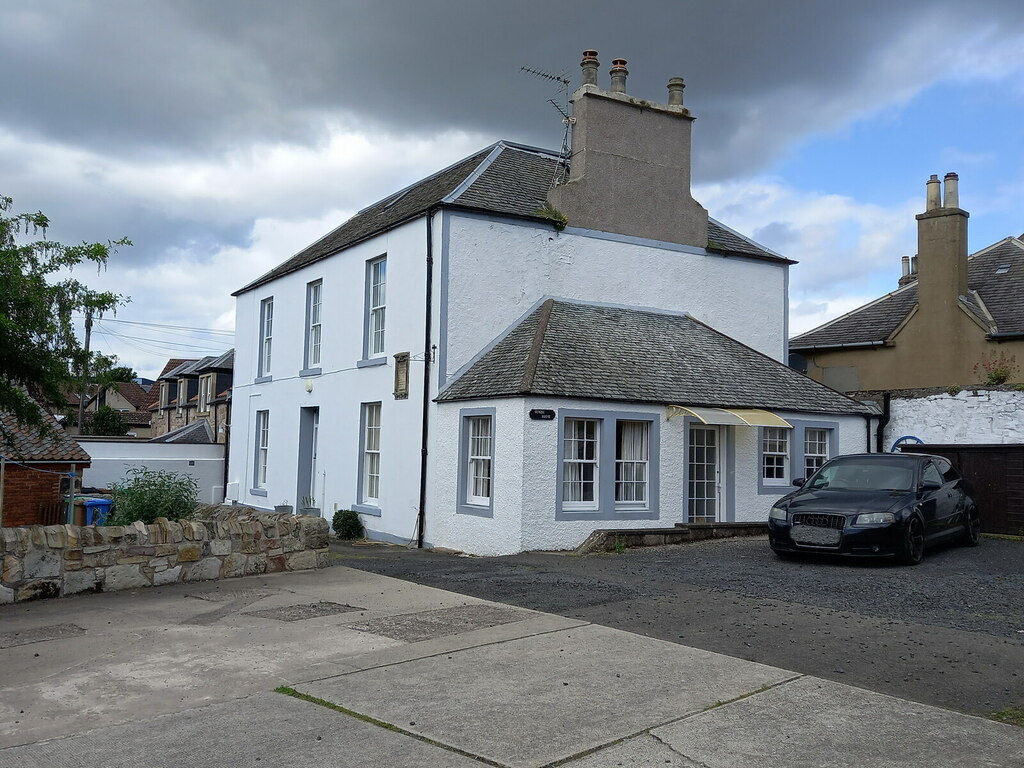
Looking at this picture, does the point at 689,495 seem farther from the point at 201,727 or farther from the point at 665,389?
the point at 201,727

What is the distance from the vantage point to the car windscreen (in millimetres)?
12883

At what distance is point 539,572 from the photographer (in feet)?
38.6

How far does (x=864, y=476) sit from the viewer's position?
1322 centimetres

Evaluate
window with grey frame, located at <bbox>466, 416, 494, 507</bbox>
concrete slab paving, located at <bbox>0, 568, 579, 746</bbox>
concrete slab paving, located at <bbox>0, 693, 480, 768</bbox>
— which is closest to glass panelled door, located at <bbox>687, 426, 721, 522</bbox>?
window with grey frame, located at <bbox>466, 416, 494, 507</bbox>

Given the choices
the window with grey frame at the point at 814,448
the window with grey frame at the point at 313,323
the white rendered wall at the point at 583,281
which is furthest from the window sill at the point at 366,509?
the window with grey frame at the point at 814,448

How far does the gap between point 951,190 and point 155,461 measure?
1078 inches

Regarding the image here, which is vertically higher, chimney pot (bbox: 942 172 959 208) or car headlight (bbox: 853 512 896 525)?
chimney pot (bbox: 942 172 959 208)

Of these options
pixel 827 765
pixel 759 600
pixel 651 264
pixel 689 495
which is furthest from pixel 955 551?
pixel 827 765

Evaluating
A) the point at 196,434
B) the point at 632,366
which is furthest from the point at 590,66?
the point at 196,434

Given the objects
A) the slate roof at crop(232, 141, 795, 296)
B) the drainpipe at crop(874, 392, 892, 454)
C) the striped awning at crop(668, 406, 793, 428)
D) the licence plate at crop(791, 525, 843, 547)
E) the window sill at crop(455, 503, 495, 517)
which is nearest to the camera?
the licence plate at crop(791, 525, 843, 547)

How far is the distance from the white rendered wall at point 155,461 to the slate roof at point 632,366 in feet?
64.0

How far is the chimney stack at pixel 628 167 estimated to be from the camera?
18.6 m

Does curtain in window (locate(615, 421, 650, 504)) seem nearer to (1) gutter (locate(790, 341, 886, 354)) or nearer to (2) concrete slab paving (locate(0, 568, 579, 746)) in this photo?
(2) concrete slab paving (locate(0, 568, 579, 746))

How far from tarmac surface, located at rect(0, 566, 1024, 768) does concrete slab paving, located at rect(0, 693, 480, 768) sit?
16mm
